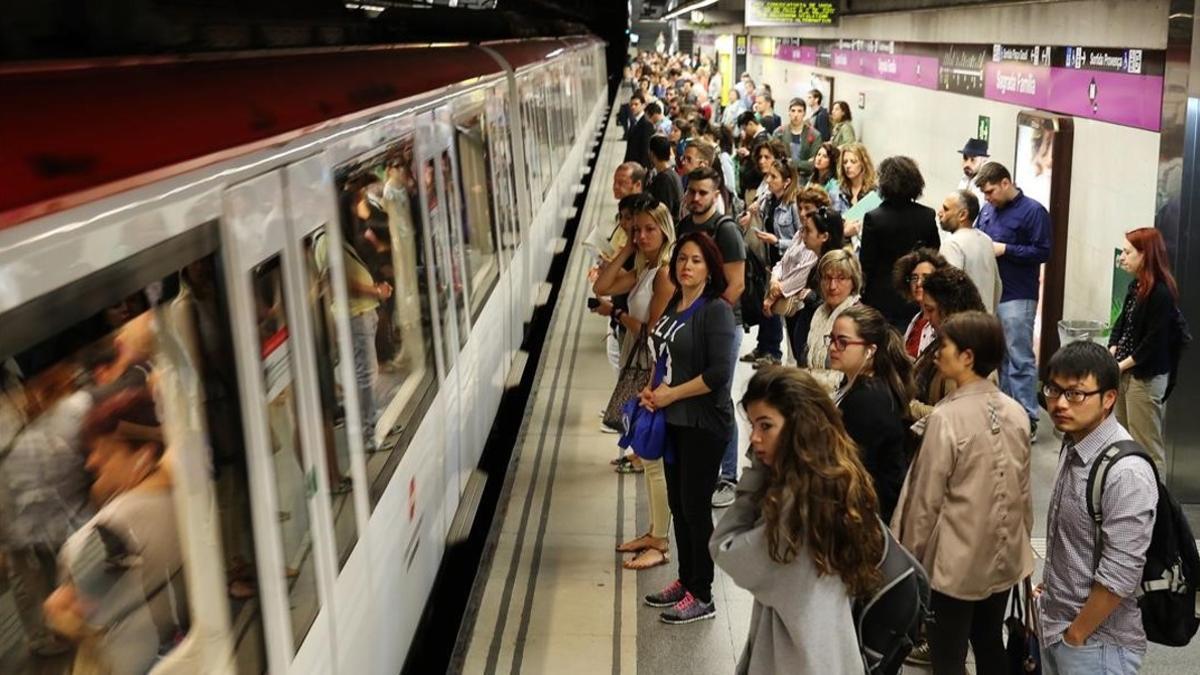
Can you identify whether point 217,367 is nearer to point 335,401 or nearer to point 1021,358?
point 335,401

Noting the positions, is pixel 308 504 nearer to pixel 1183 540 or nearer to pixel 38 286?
A: pixel 38 286

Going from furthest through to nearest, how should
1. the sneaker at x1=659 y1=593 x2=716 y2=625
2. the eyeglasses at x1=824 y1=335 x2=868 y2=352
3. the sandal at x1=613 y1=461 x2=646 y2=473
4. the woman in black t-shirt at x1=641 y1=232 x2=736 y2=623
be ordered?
the sandal at x1=613 y1=461 x2=646 y2=473 → the sneaker at x1=659 y1=593 x2=716 y2=625 → the woman in black t-shirt at x1=641 y1=232 x2=736 y2=623 → the eyeglasses at x1=824 y1=335 x2=868 y2=352

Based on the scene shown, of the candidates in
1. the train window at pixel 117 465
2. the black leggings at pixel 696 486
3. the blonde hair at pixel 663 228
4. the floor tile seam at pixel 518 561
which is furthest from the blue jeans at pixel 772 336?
the train window at pixel 117 465

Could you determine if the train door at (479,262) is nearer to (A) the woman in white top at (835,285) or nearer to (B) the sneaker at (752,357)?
(A) the woman in white top at (835,285)

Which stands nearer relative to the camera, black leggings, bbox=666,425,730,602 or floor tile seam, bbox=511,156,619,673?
black leggings, bbox=666,425,730,602

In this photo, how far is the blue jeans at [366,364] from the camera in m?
3.82

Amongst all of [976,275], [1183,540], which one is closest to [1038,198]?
[976,275]

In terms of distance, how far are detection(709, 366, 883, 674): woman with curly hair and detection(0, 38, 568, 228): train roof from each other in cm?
133

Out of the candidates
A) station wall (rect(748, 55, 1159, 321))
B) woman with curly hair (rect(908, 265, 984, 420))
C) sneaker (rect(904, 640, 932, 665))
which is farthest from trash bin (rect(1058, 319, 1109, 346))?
sneaker (rect(904, 640, 932, 665))

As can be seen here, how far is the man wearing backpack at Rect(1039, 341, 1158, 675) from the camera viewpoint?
3.72m

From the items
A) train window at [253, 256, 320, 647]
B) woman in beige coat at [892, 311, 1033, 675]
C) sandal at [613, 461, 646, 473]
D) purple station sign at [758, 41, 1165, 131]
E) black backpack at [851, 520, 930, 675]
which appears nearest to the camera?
train window at [253, 256, 320, 647]

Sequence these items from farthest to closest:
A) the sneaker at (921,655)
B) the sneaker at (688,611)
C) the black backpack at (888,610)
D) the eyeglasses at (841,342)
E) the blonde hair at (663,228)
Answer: the blonde hair at (663,228)
the sneaker at (688,611)
the sneaker at (921,655)
the eyeglasses at (841,342)
the black backpack at (888,610)

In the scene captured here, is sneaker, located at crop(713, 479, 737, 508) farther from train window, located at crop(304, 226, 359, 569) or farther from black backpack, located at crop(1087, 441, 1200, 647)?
train window, located at crop(304, 226, 359, 569)

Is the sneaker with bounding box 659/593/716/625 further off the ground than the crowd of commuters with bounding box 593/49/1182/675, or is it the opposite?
the crowd of commuters with bounding box 593/49/1182/675
